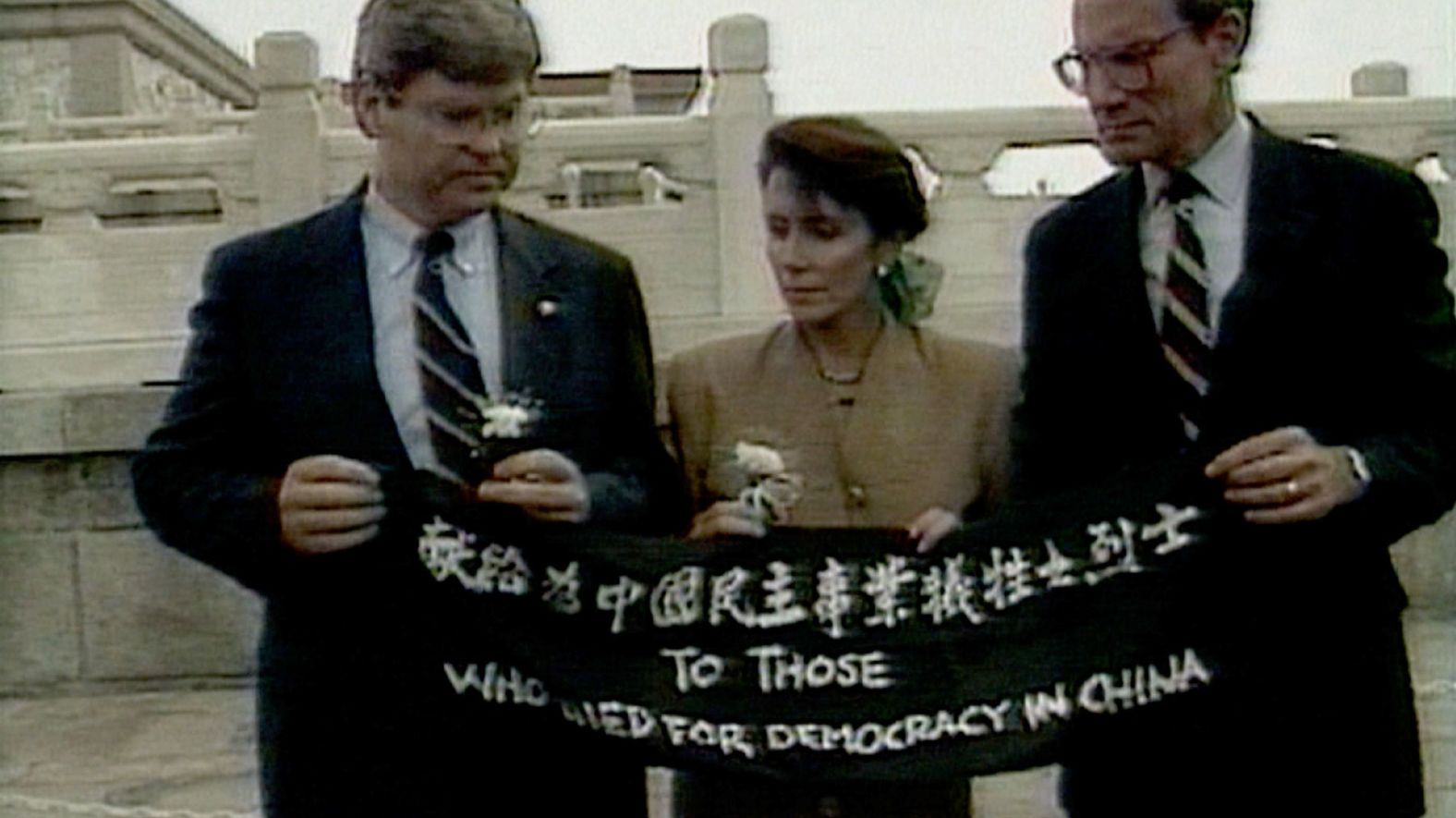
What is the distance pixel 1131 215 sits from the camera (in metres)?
2.21

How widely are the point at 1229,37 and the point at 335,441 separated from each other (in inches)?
37.2

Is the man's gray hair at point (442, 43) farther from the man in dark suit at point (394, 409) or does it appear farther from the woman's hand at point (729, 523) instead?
the woman's hand at point (729, 523)

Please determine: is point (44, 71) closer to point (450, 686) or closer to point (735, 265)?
point (735, 265)

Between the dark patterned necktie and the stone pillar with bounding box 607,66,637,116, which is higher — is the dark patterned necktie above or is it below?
below

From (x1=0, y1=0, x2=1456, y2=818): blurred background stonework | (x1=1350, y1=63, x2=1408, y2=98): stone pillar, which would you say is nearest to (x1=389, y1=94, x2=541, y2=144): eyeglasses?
(x1=0, y1=0, x2=1456, y2=818): blurred background stonework

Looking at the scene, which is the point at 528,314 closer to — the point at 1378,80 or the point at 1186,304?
the point at 1186,304

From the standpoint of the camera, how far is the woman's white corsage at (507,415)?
7.13ft

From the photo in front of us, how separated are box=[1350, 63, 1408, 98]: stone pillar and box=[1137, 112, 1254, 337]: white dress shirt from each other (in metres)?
0.82

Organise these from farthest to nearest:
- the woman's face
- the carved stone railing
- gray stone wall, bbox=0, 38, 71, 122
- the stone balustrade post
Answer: gray stone wall, bbox=0, 38, 71, 122
the stone balustrade post
the carved stone railing
the woman's face

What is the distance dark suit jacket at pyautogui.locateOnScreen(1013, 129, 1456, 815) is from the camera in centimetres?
215

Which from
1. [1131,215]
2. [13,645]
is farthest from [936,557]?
[13,645]

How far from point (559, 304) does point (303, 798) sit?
0.56 meters

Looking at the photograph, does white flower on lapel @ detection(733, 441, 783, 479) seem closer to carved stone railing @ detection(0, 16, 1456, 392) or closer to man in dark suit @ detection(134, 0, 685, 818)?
man in dark suit @ detection(134, 0, 685, 818)

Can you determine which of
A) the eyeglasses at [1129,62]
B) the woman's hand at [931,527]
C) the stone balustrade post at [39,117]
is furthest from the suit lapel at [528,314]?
the stone balustrade post at [39,117]
